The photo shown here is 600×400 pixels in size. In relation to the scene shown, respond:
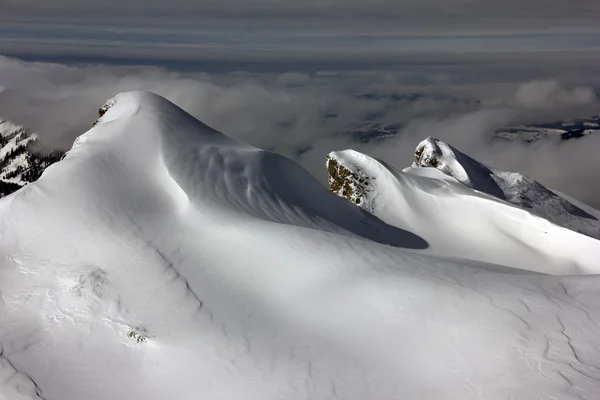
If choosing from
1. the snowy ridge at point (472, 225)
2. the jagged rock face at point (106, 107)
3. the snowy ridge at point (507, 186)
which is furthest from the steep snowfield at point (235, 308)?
the snowy ridge at point (507, 186)

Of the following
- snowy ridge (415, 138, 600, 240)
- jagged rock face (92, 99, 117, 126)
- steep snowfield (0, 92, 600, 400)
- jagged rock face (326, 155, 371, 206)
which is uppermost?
jagged rock face (92, 99, 117, 126)

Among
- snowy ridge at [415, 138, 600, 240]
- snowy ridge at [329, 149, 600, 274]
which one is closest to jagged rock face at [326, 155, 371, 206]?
snowy ridge at [329, 149, 600, 274]

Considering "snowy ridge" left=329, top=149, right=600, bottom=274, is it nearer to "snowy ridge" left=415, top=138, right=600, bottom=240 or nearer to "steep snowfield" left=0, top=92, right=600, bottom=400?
"steep snowfield" left=0, top=92, right=600, bottom=400

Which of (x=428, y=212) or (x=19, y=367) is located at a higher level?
(x=19, y=367)

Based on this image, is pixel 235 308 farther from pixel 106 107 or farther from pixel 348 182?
pixel 348 182

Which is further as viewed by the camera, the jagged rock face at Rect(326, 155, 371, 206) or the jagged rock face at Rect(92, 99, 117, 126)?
the jagged rock face at Rect(326, 155, 371, 206)

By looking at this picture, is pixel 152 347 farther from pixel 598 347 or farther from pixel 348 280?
pixel 598 347

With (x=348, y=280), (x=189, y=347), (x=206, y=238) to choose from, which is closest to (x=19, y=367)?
(x=189, y=347)
